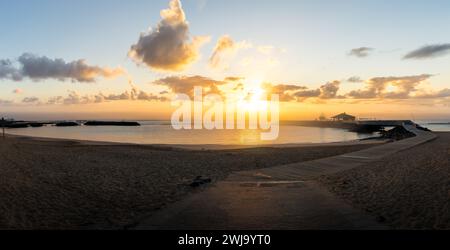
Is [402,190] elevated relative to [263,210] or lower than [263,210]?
elevated

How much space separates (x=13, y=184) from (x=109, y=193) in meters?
2.96

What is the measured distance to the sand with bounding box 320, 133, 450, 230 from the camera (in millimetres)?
7028

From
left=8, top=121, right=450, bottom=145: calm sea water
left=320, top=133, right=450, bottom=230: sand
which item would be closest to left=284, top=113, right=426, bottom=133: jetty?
left=8, top=121, right=450, bottom=145: calm sea water

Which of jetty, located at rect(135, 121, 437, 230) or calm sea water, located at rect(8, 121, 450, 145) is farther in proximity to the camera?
calm sea water, located at rect(8, 121, 450, 145)

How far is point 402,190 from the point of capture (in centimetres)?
971

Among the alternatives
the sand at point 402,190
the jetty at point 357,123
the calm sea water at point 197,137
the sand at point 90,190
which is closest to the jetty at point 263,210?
the sand at point 402,190

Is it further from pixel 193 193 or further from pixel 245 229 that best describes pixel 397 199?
pixel 193 193

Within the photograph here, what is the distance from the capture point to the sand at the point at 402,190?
23.1 ft

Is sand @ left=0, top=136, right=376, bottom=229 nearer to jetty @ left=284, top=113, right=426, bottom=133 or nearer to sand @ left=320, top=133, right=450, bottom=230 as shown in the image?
sand @ left=320, top=133, right=450, bottom=230

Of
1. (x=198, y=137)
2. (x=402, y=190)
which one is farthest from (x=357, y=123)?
(x=402, y=190)

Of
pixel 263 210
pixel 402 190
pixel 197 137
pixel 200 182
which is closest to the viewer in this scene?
pixel 263 210

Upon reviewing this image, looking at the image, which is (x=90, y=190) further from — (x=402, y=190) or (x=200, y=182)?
(x=402, y=190)
